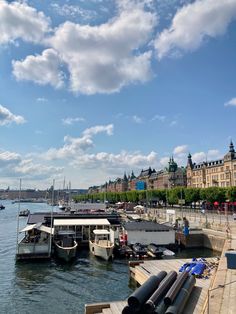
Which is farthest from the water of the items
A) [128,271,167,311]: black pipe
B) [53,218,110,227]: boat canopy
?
[53,218,110,227]: boat canopy

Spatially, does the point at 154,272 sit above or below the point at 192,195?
below

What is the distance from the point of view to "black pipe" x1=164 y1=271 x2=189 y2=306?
1991 cm

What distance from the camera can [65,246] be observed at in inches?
1945

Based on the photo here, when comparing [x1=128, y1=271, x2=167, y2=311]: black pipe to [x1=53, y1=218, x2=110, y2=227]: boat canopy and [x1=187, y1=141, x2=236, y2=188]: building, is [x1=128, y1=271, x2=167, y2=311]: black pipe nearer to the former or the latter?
[x1=53, y1=218, x2=110, y2=227]: boat canopy

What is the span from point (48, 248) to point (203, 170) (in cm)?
15289

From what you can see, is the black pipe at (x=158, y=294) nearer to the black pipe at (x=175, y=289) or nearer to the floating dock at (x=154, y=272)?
the black pipe at (x=175, y=289)

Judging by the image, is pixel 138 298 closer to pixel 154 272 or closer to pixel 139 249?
pixel 154 272

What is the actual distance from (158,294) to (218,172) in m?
160

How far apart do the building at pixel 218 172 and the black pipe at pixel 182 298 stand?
14058 centimetres

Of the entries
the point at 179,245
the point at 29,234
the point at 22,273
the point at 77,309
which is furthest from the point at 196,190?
the point at 77,309

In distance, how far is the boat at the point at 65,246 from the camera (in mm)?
46250

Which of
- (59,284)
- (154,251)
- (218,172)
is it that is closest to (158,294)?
(59,284)

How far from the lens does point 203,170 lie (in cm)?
18925

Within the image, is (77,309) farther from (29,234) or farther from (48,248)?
(29,234)
